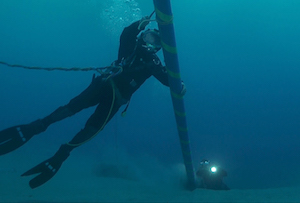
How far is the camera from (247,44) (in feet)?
91.6

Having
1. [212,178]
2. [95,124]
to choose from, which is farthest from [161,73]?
[212,178]

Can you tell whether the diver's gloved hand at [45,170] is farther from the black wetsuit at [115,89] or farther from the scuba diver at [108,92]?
the black wetsuit at [115,89]

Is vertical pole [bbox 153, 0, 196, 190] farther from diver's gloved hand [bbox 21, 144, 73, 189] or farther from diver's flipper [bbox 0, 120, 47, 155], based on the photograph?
diver's flipper [bbox 0, 120, 47, 155]

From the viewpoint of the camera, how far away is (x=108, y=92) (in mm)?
3127

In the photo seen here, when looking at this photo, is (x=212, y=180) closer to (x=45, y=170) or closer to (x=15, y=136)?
(x=45, y=170)

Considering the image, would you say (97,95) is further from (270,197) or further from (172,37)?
(270,197)

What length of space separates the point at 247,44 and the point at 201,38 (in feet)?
21.4

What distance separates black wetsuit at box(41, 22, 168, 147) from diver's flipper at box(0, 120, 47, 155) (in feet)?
0.52

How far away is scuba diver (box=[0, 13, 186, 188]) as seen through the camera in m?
2.80

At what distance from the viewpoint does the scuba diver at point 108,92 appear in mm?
2799

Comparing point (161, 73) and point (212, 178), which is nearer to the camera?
point (161, 73)

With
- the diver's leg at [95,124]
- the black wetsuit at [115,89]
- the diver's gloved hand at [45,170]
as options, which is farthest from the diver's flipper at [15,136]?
the diver's leg at [95,124]

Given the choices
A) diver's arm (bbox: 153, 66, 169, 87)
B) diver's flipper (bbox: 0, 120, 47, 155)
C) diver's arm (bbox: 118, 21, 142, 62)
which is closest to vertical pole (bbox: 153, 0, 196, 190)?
diver's arm (bbox: 153, 66, 169, 87)

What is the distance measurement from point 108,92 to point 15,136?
1.33 metres
